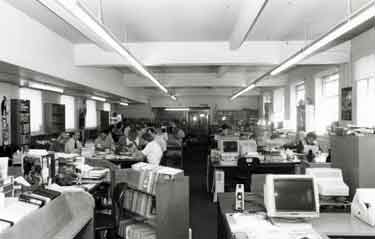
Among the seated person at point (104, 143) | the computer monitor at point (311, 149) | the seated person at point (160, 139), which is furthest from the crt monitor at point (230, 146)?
the seated person at point (104, 143)

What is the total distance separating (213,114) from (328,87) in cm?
1063

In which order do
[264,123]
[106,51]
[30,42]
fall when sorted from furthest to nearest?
[264,123], [106,51], [30,42]

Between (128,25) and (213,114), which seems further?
(213,114)

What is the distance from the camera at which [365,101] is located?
6.28m

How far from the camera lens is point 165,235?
3.82 metres

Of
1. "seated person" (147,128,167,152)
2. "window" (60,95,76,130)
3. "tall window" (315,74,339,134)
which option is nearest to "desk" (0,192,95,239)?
"seated person" (147,128,167,152)

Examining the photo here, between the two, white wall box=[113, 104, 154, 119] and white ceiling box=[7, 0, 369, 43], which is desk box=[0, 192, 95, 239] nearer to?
white ceiling box=[7, 0, 369, 43]

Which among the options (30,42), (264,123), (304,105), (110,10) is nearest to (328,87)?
(304,105)

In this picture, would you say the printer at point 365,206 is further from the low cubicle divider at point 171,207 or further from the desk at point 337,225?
the low cubicle divider at point 171,207

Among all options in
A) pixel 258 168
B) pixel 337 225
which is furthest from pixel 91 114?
pixel 337 225

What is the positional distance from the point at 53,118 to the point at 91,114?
4625 mm

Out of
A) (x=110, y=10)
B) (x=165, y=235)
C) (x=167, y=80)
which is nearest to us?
(x=165, y=235)

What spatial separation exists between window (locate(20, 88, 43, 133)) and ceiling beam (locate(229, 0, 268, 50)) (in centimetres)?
637

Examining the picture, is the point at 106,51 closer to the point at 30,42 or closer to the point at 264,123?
the point at 30,42
